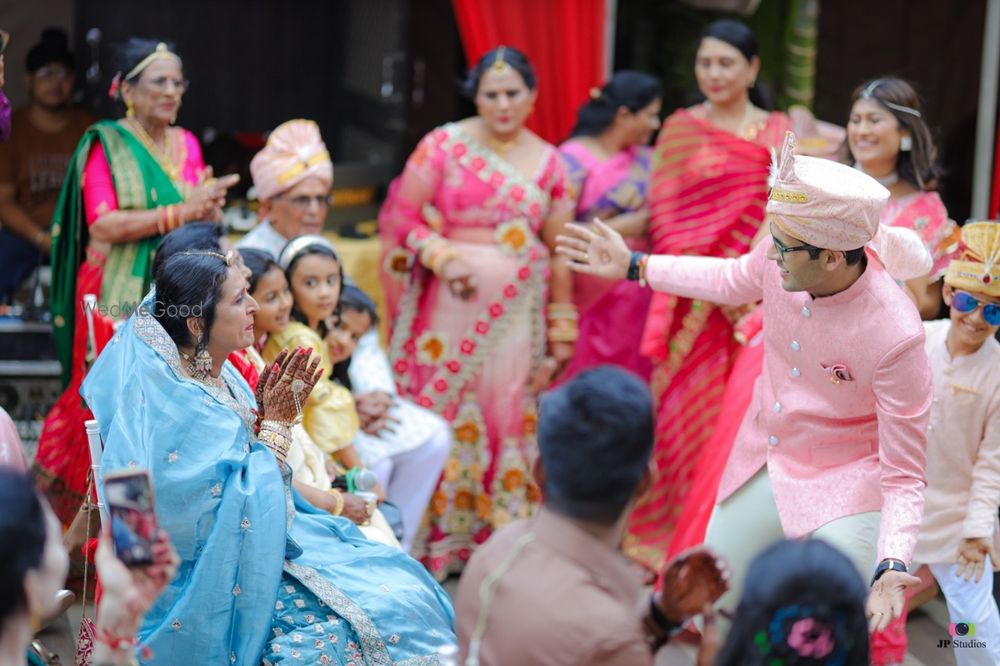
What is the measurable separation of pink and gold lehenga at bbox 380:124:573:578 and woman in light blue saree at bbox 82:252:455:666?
183 cm

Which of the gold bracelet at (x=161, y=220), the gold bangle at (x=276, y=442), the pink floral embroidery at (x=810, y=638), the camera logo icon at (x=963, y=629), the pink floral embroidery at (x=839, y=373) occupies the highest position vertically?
the gold bracelet at (x=161, y=220)

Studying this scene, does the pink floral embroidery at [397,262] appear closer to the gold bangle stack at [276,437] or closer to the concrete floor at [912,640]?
the concrete floor at [912,640]

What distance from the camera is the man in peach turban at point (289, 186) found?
5.00 metres

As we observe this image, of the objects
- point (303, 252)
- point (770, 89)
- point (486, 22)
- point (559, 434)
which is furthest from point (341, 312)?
point (770, 89)

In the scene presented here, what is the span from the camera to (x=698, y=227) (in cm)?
539

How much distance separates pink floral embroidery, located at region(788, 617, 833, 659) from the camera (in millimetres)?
2410

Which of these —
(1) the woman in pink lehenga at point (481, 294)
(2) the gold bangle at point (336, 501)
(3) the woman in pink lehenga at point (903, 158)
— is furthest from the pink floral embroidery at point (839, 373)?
(1) the woman in pink lehenga at point (481, 294)

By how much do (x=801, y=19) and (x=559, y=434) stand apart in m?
4.73

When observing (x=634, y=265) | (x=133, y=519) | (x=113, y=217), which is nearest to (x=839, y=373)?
(x=634, y=265)

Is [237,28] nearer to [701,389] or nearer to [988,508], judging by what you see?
[701,389]

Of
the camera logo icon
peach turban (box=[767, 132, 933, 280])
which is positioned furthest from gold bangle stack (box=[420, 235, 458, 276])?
the camera logo icon

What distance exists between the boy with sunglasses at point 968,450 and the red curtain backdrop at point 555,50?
2409 millimetres

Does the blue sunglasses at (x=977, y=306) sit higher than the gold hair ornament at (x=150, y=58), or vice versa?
the gold hair ornament at (x=150, y=58)

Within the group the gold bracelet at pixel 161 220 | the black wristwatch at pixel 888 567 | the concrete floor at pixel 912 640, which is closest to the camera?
the black wristwatch at pixel 888 567
